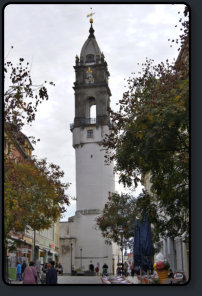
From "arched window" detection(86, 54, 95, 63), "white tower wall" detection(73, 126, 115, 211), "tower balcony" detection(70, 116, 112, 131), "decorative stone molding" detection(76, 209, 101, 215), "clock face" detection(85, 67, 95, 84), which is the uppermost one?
"arched window" detection(86, 54, 95, 63)

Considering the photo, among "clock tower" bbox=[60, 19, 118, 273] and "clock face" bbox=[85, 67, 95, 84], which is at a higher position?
"clock face" bbox=[85, 67, 95, 84]

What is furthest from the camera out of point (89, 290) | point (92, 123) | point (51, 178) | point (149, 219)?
point (92, 123)

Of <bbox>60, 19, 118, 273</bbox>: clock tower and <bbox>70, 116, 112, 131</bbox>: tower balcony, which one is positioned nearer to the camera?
<bbox>60, 19, 118, 273</bbox>: clock tower

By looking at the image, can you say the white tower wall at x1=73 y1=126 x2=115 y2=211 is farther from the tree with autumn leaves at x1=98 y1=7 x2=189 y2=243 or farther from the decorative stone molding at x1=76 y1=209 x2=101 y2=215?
the tree with autumn leaves at x1=98 y1=7 x2=189 y2=243

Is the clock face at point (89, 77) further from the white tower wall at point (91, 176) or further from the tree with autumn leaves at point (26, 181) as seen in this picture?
the tree with autumn leaves at point (26, 181)

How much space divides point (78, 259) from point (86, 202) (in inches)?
283

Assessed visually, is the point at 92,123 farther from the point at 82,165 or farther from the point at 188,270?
the point at 188,270

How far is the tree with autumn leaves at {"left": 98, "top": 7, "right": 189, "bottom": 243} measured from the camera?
10430mm

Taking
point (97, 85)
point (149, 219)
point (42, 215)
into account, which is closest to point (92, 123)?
point (97, 85)

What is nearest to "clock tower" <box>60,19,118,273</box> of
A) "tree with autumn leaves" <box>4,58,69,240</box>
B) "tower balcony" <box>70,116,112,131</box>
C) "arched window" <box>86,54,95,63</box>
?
"tower balcony" <box>70,116,112,131</box>

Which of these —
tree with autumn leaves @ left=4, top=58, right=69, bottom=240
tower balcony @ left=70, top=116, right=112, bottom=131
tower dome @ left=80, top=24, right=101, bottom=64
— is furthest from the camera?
tower dome @ left=80, top=24, right=101, bottom=64

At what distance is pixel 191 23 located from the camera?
9.46 metres

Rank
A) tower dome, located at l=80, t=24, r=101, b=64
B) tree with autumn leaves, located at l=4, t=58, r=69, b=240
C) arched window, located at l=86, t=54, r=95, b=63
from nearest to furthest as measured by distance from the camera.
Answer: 1. tree with autumn leaves, located at l=4, t=58, r=69, b=240
2. tower dome, located at l=80, t=24, r=101, b=64
3. arched window, located at l=86, t=54, r=95, b=63

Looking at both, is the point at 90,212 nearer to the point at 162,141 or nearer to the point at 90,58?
the point at 90,58
